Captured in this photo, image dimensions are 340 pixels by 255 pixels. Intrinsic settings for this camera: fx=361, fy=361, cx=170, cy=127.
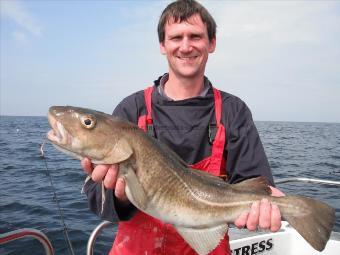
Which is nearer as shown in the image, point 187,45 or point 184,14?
point 187,45

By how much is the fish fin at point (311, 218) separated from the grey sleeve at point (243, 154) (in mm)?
458

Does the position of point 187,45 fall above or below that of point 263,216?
above

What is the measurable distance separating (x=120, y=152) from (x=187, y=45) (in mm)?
1459

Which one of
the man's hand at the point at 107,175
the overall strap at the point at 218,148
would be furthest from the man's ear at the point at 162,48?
the man's hand at the point at 107,175

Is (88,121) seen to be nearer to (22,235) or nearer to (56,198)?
(22,235)

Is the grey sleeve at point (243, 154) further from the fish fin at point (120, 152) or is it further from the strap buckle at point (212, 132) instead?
the fish fin at point (120, 152)

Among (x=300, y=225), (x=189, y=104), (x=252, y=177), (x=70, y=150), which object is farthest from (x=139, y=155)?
(x=300, y=225)

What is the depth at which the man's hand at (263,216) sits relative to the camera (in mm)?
3162

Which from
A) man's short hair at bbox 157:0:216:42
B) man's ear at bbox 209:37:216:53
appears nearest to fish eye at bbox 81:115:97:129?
man's short hair at bbox 157:0:216:42

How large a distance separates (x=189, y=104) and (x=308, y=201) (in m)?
1.46

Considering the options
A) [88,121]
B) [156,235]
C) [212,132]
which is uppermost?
[88,121]

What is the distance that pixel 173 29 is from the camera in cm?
386

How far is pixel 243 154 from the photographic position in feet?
11.8

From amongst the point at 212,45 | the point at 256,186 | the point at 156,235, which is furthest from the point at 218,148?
the point at 212,45
